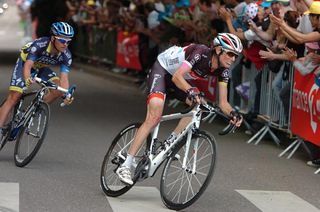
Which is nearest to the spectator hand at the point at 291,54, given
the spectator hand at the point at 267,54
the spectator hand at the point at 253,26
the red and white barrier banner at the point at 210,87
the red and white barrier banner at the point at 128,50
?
the spectator hand at the point at 267,54

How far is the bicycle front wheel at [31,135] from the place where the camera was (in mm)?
9570

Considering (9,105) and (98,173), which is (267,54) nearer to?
(98,173)

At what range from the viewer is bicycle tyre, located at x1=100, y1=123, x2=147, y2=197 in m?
8.34

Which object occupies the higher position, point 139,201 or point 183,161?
point 183,161

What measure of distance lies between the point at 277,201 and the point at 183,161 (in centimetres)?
140

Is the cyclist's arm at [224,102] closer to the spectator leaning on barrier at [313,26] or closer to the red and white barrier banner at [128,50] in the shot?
the spectator leaning on barrier at [313,26]

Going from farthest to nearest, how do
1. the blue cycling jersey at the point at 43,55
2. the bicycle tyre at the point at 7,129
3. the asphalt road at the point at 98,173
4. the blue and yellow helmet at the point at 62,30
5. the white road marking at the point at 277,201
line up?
the bicycle tyre at the point at 7,129 < the blue cycling jersey at the point at 43,55 < the blue and yellow helmet at the point at 62,30 < the white road marking at the point at 277,201 < the asphalt road at the point at 98,173

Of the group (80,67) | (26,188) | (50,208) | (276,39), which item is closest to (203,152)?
(50,208)

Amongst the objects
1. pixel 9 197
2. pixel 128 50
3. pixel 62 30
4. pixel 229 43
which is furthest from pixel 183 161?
Answer: pixel 128 50

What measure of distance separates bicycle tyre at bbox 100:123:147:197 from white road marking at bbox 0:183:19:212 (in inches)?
36.3

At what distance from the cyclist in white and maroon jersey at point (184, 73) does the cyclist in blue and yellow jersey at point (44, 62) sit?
1645 mm

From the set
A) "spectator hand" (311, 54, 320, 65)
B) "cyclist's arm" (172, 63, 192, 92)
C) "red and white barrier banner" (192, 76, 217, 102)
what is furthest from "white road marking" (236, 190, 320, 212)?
"red and white barrier banner" (192, 76, 217, 102)

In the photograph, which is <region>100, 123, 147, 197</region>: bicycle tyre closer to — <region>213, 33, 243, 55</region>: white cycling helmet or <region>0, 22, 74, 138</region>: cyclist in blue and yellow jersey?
<region>213, 33, 243, 55</region>: white cycling helmet

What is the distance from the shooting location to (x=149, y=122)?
809 centimetres
